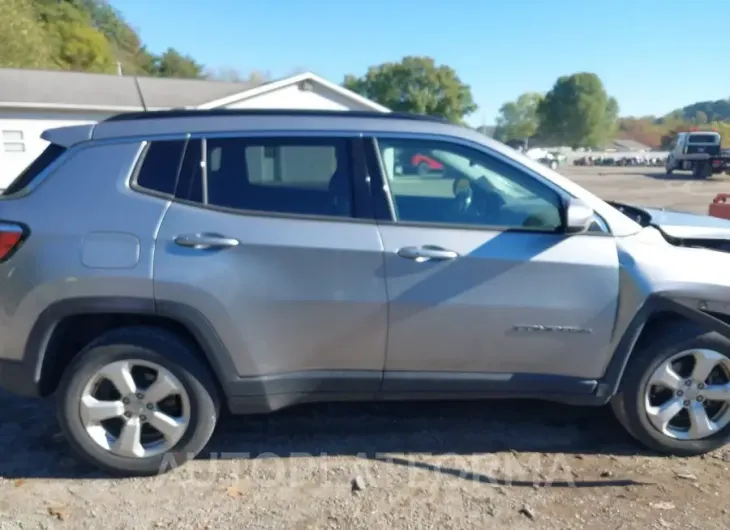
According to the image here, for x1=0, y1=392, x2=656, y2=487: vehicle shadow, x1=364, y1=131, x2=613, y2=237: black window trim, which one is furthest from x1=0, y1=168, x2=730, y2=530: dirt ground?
x1=364, y1=131, x2=613, y2=237: black window trim

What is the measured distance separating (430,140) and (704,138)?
35364mm

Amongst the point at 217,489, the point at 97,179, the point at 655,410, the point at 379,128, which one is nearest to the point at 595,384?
the point at 655,410

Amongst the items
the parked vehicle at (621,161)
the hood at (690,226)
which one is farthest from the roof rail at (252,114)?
the parked vehicle at (621,161)

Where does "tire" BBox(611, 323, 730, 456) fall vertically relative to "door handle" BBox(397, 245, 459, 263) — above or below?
below

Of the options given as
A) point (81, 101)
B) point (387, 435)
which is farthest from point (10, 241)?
point (81, 101)

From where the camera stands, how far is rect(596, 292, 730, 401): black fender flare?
317 cm

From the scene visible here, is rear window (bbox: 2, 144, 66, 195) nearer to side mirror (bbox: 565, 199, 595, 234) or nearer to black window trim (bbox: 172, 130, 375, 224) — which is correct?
black window trim (bbox: 172, 130, 375, 224)

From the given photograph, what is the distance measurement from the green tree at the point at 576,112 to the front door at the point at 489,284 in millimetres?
106267

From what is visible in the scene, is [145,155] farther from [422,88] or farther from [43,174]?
[422,88]

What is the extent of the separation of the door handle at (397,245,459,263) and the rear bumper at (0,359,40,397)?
197cm

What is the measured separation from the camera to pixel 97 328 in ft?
10.7

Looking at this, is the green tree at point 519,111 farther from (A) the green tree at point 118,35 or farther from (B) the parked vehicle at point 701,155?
(B) the parked vehicle at point 701,155

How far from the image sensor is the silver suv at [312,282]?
3008 mm

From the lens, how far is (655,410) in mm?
3338
